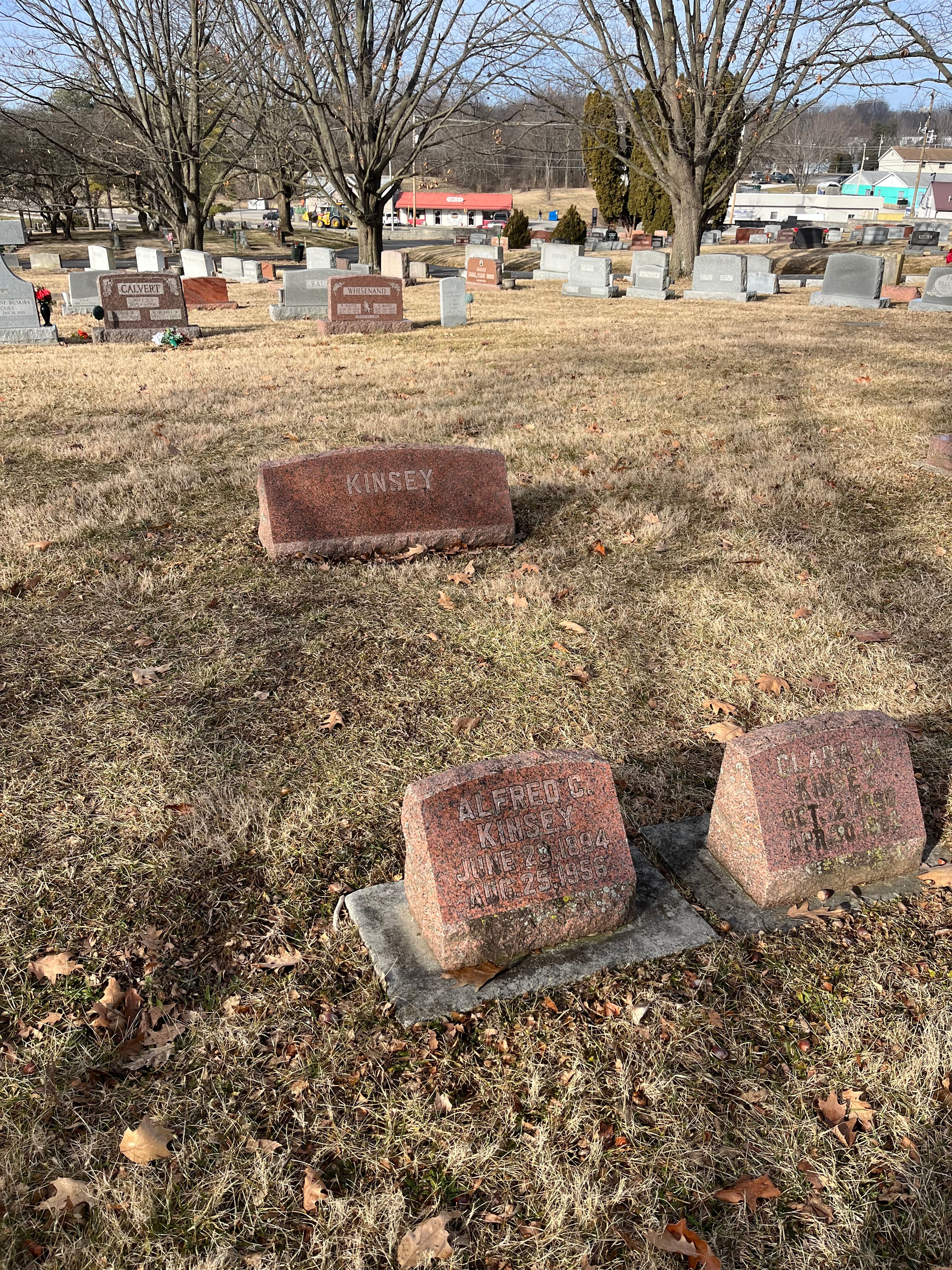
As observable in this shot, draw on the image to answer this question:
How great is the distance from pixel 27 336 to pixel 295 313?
5.73m

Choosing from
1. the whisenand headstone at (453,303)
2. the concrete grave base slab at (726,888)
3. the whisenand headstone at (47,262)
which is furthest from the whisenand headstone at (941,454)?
the whisenand headstone at (47,262)

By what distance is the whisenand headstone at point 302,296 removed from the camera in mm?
19125

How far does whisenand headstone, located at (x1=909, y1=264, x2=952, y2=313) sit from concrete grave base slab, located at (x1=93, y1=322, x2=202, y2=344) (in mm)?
16384

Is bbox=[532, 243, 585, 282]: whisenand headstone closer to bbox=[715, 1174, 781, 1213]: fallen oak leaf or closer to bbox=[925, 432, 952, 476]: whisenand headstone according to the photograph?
bbox=[925, 432, 952, 476]: whisenand headstone

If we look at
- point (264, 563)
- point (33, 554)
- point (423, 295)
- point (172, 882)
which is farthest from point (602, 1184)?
point (423, 295)

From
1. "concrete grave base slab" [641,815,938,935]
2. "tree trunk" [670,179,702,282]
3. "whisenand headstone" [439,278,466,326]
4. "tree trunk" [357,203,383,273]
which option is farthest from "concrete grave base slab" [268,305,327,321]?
"concrete grave base slab" [641,815,938,935]

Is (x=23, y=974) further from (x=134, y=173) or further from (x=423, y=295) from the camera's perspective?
(x=134, y=173)

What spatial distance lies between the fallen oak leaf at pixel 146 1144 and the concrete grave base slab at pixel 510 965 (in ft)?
2.39

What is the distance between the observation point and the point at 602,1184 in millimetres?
2225

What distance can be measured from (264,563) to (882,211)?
10679cm

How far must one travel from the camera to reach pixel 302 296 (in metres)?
19.3

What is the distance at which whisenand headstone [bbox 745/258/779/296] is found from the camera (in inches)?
974

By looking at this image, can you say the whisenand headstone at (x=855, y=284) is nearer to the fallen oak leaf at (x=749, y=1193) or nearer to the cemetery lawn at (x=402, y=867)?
the cemetery lawn at (x=402, y=867)

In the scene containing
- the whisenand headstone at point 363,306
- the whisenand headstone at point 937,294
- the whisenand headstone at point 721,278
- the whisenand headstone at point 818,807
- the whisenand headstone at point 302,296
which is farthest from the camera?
the whisenand headstone at point 721,278
